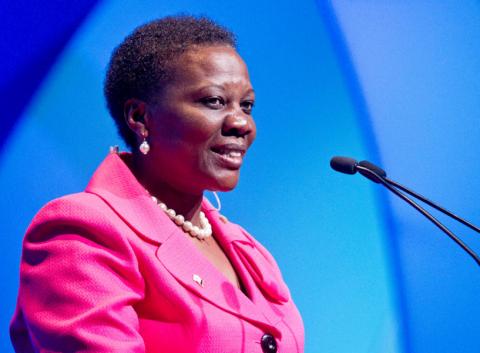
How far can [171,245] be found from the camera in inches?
70.2

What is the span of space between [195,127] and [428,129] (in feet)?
4.00

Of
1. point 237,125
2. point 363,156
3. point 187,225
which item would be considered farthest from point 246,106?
point 363,156

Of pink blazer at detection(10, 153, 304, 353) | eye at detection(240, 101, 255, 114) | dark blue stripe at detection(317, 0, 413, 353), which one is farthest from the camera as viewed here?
dark blue stripe at detection(317, 0, 413, 353)

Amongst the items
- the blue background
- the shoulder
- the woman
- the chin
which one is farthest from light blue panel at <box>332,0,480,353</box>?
the shoulder

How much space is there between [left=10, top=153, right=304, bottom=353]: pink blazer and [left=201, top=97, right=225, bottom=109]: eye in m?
0.26

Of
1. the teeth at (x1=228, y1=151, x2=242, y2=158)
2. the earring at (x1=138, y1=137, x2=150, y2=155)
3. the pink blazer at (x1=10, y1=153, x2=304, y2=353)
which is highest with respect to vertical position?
the teeth at (x1=228, y1=151, x2=242, y2=158)

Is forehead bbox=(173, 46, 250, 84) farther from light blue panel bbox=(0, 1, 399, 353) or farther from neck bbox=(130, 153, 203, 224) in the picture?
light blue panel bbox=(0, 1, 399, 353)

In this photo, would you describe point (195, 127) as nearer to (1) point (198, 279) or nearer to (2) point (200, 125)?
(2) point (200, 125)

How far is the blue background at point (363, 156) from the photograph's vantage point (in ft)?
8.93

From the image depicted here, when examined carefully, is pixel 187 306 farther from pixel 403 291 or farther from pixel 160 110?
pixel 403 291

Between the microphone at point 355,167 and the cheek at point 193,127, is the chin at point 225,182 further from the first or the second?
the microphone at point 355,167

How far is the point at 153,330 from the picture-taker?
65.9 inches

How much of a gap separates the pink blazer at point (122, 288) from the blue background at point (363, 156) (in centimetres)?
82

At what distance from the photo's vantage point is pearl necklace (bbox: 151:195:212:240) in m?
1.95
